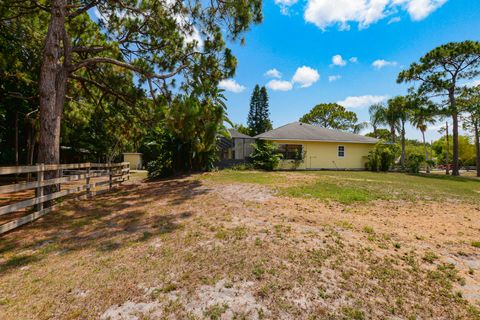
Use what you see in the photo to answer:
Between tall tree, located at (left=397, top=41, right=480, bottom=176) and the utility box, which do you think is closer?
tall tree, located at (left=397, top=41, right=480, bottom=176)

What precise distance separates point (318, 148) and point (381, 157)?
16.9 ft

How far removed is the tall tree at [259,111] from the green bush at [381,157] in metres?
32.2

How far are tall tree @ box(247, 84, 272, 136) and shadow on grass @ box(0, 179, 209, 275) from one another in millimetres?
45236

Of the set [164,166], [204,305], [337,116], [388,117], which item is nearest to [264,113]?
[337,116]

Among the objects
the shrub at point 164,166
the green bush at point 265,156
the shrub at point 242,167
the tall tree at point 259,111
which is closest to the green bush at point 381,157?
the green bush at point 265,156

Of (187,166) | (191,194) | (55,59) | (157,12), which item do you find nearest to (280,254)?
(191,194)

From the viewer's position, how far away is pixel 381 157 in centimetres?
1894

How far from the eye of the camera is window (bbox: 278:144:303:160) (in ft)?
62.3

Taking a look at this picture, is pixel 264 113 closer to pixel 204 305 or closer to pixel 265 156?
pixel 265 156

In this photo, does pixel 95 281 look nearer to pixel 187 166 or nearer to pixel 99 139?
pixel 187 166

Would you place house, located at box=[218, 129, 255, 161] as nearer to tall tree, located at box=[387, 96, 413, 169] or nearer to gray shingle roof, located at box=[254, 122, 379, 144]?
gray shingle roof, located at box=[254, 122, 379, 144]

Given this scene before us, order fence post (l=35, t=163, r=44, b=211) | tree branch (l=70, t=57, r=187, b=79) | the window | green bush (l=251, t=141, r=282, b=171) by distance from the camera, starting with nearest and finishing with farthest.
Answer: fence post (l=35, t=163, r=44, b=211) → tree branch (l=70, t=57, r=187, b=79) → green bush (l=251, t=141, r=282, b=171) → the window

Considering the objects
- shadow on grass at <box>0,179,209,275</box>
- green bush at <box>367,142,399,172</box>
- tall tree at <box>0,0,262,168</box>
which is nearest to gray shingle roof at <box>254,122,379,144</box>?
green bush at <box>367,142,399,172</box>

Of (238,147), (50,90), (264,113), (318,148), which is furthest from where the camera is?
(264,113)
